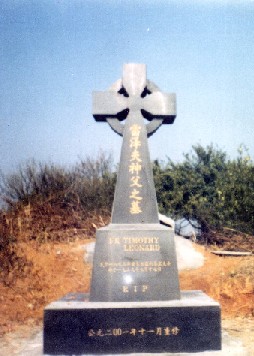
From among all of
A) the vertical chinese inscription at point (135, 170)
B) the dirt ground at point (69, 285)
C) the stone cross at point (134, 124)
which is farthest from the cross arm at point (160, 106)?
the dirt ground at point (69, 285)

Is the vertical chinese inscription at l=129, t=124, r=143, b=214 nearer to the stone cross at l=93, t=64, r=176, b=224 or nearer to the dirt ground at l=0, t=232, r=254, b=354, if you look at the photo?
the stone cross at l=93, t=64, r=176, b=224

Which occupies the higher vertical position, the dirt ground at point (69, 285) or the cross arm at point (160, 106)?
the cross arm at point (160, 106)

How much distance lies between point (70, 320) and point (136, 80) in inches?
142

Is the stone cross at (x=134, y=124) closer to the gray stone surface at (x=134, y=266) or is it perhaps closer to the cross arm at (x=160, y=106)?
the cross arm at (x=160, y=106)

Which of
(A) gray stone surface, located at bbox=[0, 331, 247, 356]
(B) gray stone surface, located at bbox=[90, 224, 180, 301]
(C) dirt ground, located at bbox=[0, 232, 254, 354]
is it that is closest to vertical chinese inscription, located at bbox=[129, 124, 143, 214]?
(B) gray stone surface, located at bbox=[90, 224, 180, 301]

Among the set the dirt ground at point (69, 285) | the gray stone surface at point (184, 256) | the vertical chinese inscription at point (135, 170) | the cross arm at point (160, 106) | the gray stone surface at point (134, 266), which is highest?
the cross arm at point (160, 106)

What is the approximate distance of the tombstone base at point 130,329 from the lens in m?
4.28

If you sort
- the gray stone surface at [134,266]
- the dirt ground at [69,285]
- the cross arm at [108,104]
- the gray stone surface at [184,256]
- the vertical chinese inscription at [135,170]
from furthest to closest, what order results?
the gray stone surface at [184,256]
the dirt ground at [69,285]
the cross arm at [108,104]
the vertical chinese inscription at [135,170]
the gray stone surface at [134,266]

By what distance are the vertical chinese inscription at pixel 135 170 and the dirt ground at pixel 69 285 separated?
2.43 m

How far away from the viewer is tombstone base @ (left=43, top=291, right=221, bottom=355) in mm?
4277

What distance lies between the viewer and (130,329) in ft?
14.1

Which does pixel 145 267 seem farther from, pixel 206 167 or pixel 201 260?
pixel 206 167

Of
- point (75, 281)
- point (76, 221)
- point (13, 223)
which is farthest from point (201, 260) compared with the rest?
point (13, 223)

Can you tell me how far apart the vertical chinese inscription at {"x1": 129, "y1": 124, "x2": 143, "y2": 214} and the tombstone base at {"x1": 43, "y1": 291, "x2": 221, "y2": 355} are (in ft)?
4.74
